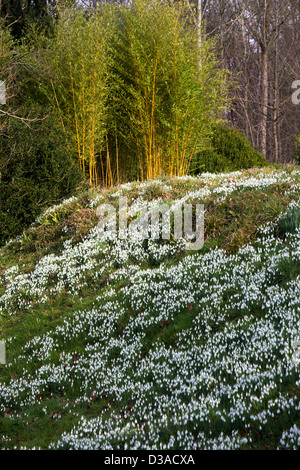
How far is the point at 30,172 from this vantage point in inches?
457

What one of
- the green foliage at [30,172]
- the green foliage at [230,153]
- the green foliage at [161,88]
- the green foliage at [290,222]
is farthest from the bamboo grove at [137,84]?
the green foliage at [290,222]

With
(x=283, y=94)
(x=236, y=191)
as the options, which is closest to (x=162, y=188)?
(x=236, y=191)

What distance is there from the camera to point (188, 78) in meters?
12.9

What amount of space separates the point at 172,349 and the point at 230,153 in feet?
49.4

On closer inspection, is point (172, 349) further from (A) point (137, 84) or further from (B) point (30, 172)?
(A) point (137, 84)

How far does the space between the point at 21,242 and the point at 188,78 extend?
294 inches

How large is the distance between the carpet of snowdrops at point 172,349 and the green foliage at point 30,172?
11.5 feet

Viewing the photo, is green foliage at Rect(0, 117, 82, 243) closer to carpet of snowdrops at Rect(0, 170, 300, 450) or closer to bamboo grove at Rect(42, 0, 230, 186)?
bamboo grove at Rect(42, 0, 230, 186)

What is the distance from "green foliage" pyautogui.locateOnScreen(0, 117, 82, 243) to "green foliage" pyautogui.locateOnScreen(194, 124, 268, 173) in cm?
743

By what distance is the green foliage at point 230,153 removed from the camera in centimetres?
1769

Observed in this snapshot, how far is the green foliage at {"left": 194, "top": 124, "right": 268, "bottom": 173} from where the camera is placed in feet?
58.0

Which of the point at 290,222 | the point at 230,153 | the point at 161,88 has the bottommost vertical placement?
the point at 290,222

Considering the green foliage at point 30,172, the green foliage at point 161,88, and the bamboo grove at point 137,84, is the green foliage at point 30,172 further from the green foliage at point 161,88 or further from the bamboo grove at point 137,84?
the green foliage at point 161,88

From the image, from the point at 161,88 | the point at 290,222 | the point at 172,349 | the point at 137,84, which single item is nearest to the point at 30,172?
the point at 137,84
